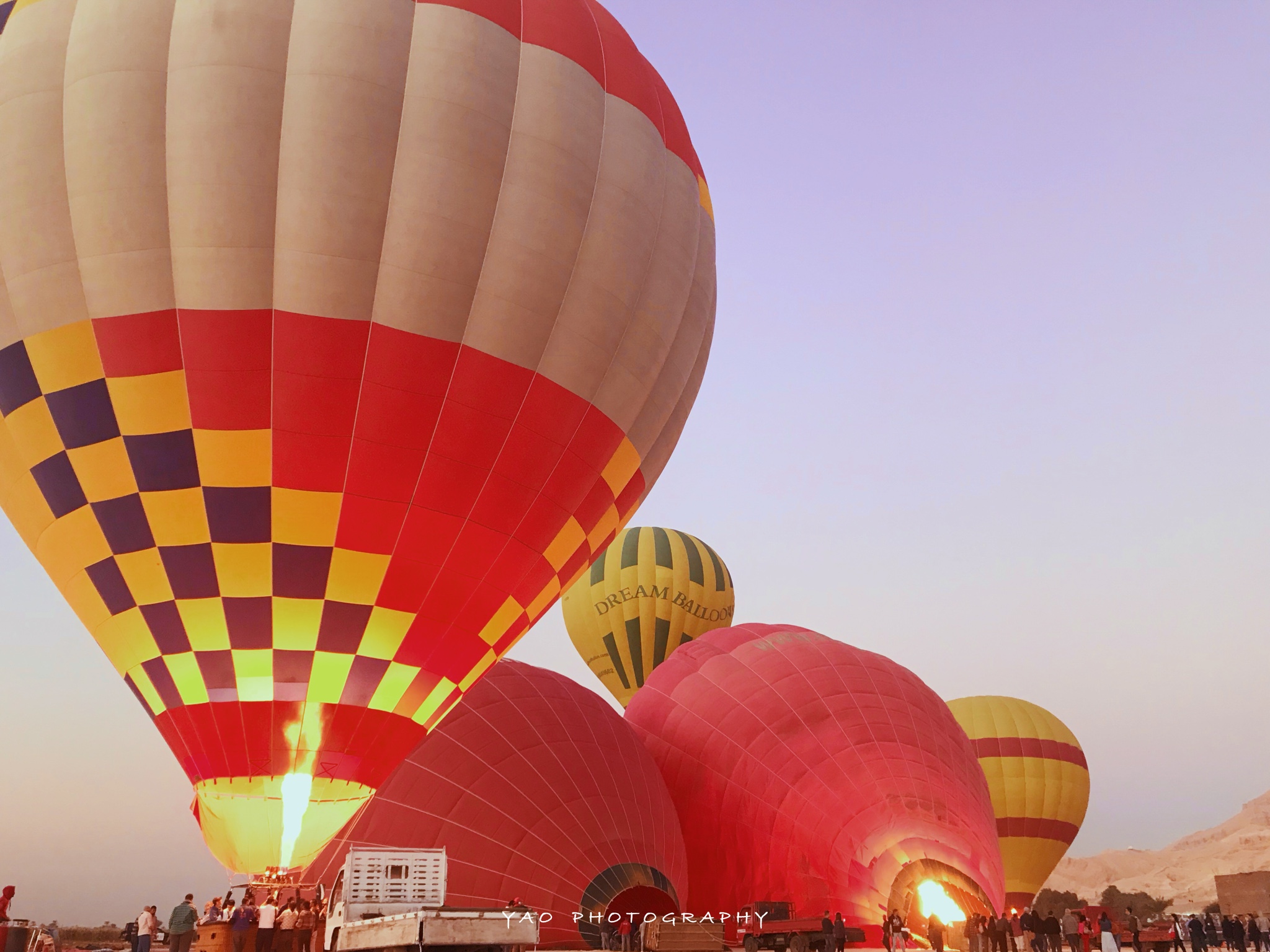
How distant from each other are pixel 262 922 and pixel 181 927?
55 centimetres

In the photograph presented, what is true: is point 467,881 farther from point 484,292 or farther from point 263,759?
point 484,292

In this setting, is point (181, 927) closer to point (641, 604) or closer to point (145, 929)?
point (145, 929)

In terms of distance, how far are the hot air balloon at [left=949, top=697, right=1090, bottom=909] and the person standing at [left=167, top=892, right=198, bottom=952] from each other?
17557 mm

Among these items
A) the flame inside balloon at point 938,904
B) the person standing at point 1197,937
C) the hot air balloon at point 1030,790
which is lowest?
the person standing at point 1197,937

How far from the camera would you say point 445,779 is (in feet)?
35.7

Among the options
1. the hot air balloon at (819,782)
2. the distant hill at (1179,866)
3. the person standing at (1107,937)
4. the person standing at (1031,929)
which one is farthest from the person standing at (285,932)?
the distant hill at (1179,866)

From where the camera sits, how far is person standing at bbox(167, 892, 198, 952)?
7430 millimetres

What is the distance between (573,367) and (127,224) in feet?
11.9

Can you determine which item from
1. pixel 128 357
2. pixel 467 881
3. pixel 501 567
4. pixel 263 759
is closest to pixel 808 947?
pixel 467 881

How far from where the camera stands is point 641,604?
22.1m

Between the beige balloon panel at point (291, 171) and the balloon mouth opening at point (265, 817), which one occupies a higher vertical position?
the beige balloon panel at point (291, 171)

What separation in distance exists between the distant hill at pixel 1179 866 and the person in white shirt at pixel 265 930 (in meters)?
50.2

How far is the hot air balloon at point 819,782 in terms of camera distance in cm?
1245

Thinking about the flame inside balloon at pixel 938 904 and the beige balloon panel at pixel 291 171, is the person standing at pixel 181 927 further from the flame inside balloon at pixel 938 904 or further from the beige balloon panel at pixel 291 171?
the flame inside balloon at pixel 938 904
